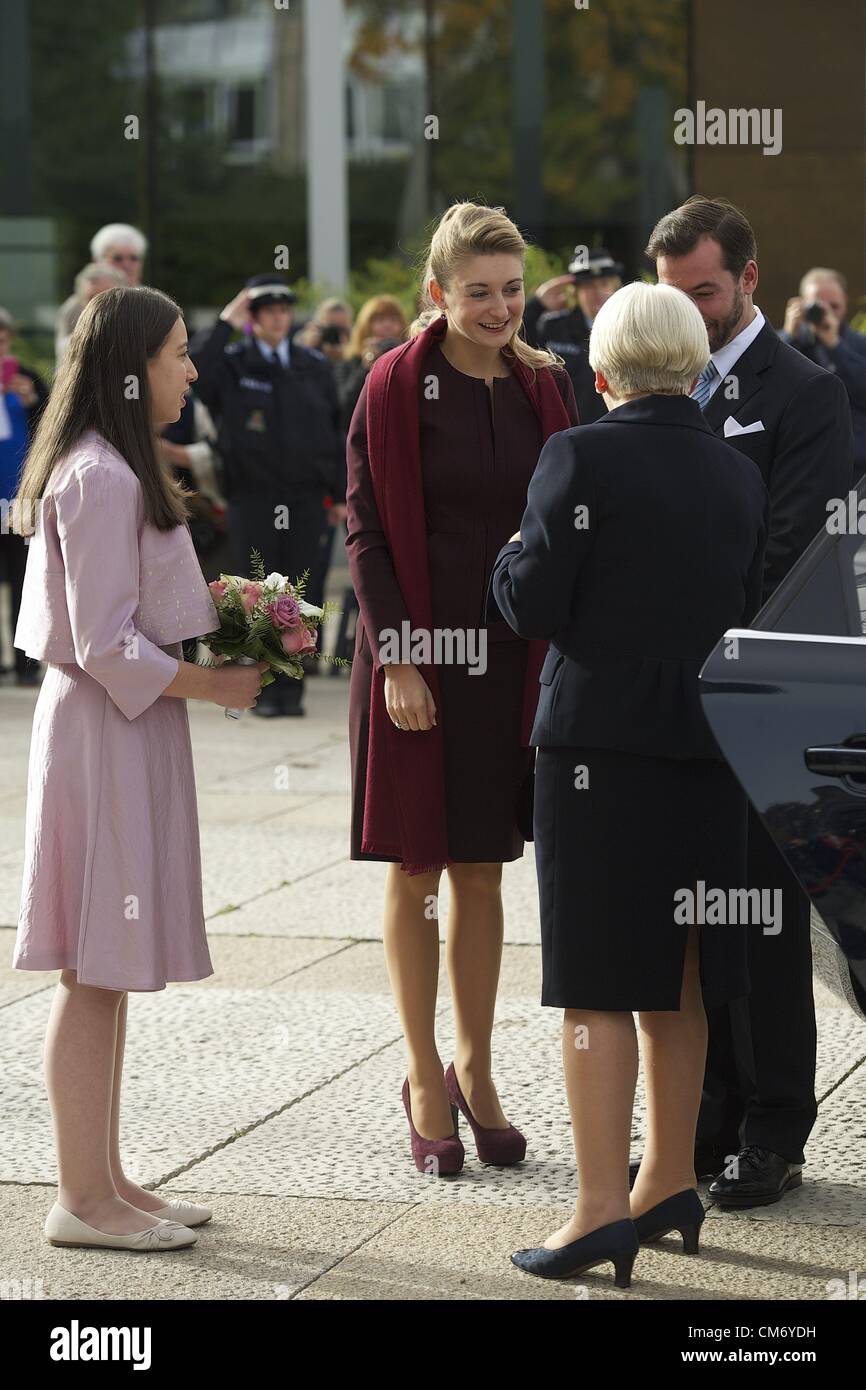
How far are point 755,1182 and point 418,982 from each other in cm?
84

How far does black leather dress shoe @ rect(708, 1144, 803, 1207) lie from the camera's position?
3.95 meters

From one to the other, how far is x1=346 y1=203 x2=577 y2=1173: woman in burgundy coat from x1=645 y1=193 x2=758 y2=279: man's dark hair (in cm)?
31

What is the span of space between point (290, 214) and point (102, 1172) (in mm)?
17047

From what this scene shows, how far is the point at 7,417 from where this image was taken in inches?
441

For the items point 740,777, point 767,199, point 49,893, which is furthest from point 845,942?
point 767,199

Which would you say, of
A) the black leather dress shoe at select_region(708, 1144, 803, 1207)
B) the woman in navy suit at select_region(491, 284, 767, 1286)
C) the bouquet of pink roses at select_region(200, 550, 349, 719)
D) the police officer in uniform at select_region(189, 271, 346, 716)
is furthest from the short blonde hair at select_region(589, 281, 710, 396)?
the police officer in uniform at select_region(189, 271, 346, 716)

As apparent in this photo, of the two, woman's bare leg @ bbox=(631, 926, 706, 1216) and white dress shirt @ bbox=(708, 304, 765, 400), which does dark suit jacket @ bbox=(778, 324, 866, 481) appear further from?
woman's bare leg @ bbox=(631, 926, 706, 1216)

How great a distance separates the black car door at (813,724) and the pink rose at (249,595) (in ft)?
3.28

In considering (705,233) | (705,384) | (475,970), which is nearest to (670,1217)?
(475,970)

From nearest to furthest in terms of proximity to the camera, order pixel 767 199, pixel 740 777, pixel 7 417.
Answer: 1. pixel 740 777
2. pixel 7 417
3. pixel 767 199

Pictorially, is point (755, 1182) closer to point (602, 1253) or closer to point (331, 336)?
point (602, 1253)

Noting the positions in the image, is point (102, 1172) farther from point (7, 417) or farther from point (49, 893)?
point (7, 417)

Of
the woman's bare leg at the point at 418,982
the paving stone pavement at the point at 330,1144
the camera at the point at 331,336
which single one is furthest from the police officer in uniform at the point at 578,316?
the woman's bare leg at the point at 418,982
